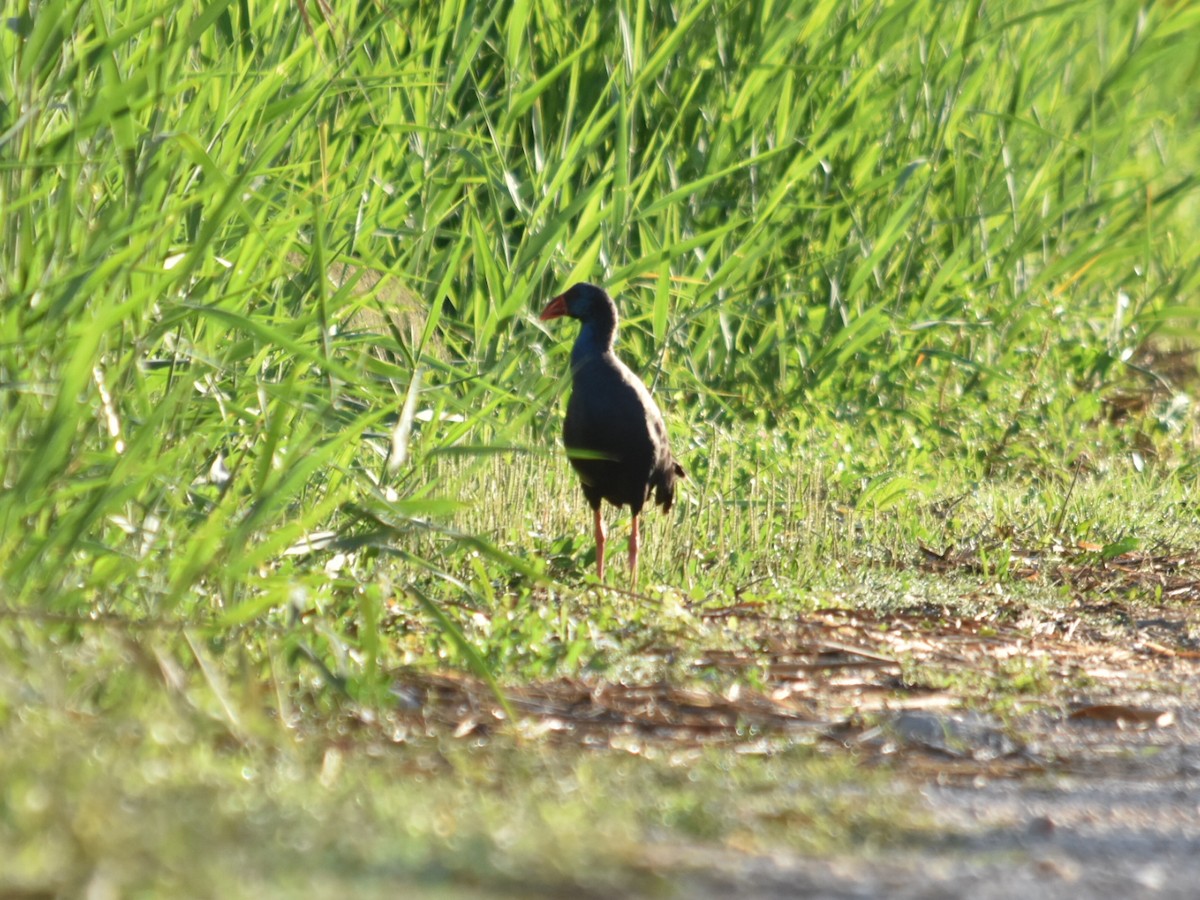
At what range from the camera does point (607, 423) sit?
5.00m

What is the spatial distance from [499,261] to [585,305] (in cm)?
39

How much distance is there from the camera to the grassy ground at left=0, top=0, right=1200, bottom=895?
2.29 metres

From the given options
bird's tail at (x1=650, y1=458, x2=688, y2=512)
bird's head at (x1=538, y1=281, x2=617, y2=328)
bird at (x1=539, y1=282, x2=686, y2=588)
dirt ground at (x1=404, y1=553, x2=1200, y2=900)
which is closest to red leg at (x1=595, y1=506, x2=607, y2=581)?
bird at (x1=539, y1=282, x2=686, y2=588)

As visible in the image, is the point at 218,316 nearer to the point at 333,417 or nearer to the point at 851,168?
the point at 333,417

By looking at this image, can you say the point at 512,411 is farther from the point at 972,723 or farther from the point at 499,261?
the point at 972,723

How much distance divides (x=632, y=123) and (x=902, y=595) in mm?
2280

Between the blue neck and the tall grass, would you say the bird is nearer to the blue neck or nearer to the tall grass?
the blue neck

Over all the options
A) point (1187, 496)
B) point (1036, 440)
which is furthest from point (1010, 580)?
point (1036, 440)

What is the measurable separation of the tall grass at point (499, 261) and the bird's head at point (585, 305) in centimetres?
16

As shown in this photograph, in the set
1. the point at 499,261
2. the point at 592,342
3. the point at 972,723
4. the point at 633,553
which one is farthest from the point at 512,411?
the point at 972,723

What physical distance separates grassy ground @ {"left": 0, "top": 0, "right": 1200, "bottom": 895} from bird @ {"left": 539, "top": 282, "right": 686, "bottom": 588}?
154 millimetres

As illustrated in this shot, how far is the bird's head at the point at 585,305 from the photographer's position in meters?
5.19

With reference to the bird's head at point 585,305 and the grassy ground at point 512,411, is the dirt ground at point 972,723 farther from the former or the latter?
the bird's head at point 585,305

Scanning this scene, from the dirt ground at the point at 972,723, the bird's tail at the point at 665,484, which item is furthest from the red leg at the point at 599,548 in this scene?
the dirt ground at the point at 972,723
